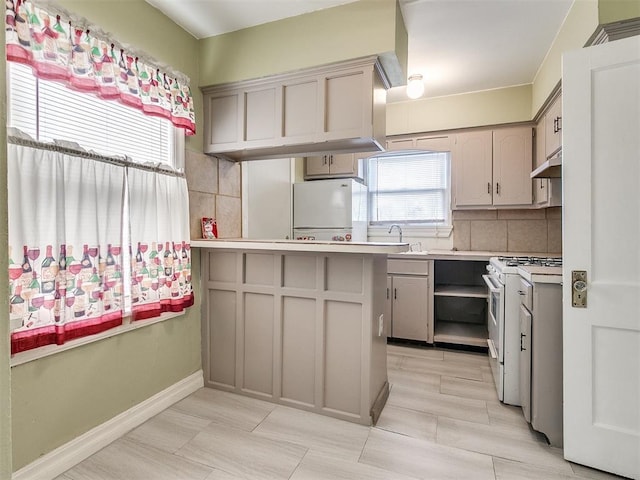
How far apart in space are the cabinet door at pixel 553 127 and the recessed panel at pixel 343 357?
2.18m

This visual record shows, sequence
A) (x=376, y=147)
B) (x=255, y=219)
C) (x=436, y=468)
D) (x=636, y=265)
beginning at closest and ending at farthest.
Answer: (x=636, y=265), (x=436, y=468), (x=376, y=147), (x=255, y=219)

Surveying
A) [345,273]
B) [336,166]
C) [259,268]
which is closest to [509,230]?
[336,166]

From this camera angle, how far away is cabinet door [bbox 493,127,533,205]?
11.2ft

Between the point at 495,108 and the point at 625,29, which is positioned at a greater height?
the point at 495,108

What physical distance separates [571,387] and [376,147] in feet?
5.86

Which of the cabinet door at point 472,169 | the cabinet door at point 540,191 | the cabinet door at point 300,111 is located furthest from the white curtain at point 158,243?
the cabinet door at point 540,191

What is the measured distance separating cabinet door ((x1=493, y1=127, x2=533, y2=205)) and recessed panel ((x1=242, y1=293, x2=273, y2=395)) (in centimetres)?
271

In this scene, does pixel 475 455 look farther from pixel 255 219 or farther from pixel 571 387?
pixel 255 219

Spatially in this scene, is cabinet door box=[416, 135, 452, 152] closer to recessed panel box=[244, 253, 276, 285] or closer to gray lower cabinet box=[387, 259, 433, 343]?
gray lower cabinet box=[387, 259, 433, 343]

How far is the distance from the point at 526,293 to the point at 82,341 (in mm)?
2472

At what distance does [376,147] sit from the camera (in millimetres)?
2398

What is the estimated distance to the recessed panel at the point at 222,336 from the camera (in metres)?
2.41

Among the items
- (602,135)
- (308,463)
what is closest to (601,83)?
(602,135)

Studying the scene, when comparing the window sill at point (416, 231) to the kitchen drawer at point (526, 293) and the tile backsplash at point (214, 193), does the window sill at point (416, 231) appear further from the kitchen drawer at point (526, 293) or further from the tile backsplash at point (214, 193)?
the tile backsplash at point (214, 193)
